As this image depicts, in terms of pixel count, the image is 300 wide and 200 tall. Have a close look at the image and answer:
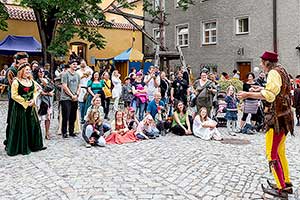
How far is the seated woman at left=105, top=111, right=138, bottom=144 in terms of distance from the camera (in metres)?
9.27

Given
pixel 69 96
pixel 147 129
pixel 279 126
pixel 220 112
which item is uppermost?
pixel 69 96

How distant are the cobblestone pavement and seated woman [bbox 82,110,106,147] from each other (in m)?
0.22

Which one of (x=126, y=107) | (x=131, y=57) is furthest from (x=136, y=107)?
(x=131, y=57)

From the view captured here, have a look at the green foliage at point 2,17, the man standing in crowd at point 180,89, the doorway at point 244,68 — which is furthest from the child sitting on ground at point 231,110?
the green foliage at point 2,17

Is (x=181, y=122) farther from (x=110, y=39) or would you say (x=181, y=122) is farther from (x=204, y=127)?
(x=110, y=39)

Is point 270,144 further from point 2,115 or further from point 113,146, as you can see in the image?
point 2,115

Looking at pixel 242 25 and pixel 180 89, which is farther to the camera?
pixel 242 25

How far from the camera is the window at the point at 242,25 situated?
77.0ft

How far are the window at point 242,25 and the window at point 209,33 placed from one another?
1.99 meters

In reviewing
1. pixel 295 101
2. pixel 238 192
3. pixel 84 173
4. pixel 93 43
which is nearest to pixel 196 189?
pixel 238 192

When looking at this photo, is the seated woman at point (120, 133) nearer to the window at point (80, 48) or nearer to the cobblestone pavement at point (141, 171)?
the cobblestone pavement at point (141, 171)

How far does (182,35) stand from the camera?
28531mm

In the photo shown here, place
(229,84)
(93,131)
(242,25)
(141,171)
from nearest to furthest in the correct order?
(141,171) < (93,131) < (229,84) < (242,25)

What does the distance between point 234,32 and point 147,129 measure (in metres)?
15.7
